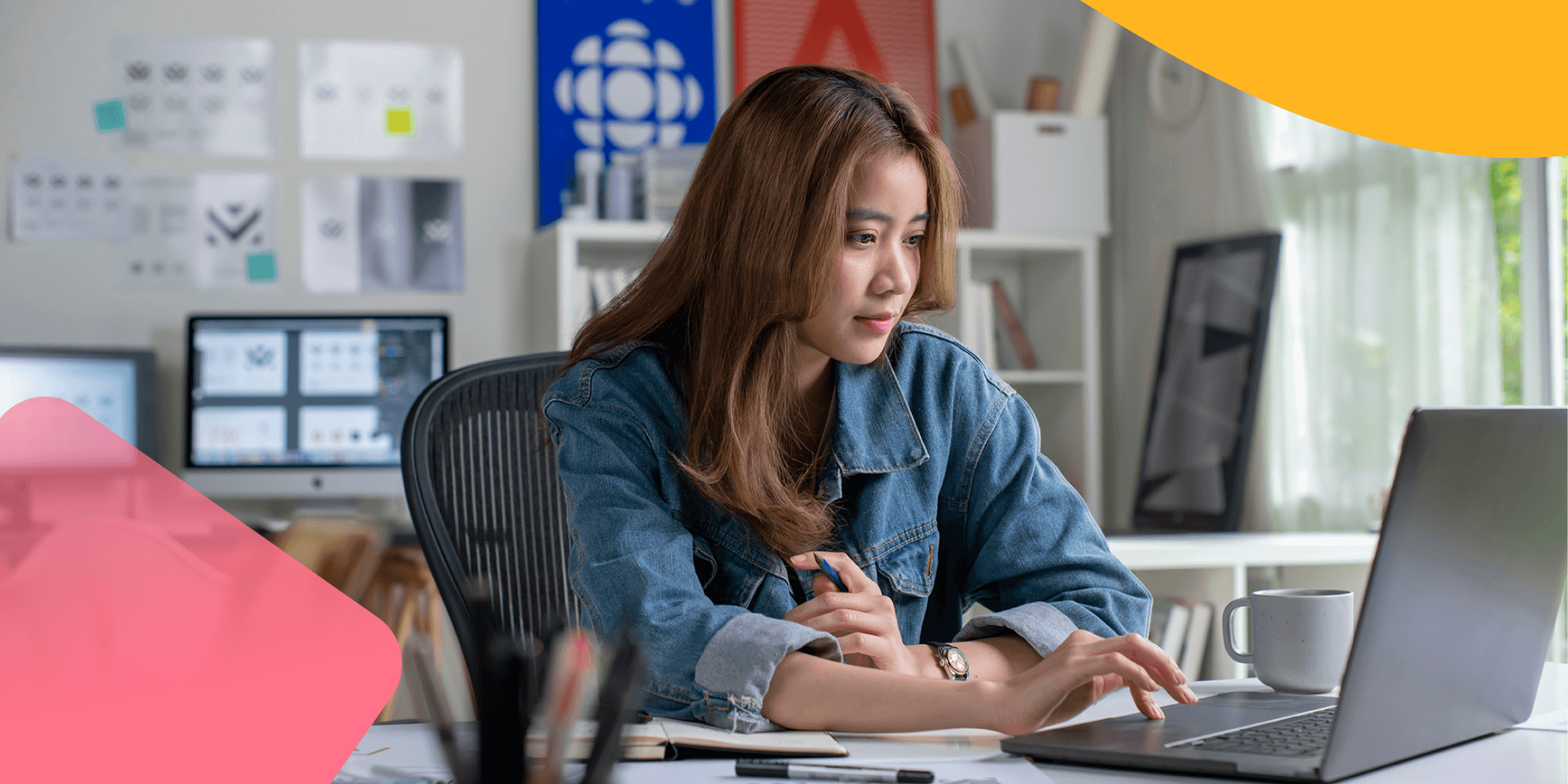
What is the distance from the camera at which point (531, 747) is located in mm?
370

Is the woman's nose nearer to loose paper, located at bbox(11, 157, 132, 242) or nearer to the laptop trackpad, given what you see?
the laptop trackpad

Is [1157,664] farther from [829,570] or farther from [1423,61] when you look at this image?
[1423,61]

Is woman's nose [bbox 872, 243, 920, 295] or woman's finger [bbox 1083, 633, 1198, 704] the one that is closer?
woman's finger [bbox 1083, 633, 1198, 704]

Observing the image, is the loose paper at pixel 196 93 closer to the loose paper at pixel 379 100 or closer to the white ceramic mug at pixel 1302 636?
the loose paper at pixel 379 100

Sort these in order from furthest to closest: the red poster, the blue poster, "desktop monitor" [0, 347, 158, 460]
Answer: the red poster, the blue poster, "desktop monitor" [0, 347, 158, 460]

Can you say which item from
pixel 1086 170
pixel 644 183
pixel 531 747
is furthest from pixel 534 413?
pixel 1086 170

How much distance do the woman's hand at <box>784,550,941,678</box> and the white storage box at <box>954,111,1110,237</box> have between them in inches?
80.4

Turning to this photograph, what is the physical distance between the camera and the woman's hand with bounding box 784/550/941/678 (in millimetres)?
963

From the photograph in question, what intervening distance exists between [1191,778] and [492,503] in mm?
757

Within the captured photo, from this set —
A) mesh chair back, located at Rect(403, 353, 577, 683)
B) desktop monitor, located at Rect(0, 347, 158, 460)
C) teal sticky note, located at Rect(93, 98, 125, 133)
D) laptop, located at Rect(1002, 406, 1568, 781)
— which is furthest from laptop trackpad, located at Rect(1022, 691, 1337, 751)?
teal sticky note, located at Rect(93, 98, 125, 133)

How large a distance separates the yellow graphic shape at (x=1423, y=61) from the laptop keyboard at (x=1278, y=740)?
155 cm

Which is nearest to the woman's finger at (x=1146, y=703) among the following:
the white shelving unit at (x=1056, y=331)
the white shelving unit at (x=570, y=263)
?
the white shelving unit at (x=570, y=263)

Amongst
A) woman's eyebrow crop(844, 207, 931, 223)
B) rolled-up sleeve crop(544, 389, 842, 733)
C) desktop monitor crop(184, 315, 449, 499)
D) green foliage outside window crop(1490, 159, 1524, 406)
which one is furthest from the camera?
desktop monitor crop(184, 315, 449, 499)

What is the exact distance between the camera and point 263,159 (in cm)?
287
